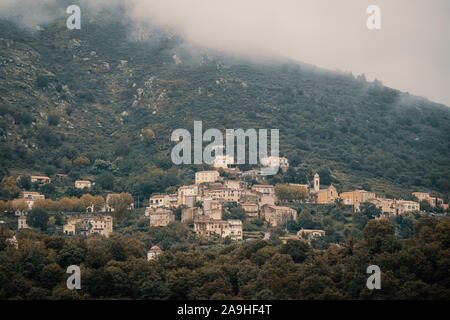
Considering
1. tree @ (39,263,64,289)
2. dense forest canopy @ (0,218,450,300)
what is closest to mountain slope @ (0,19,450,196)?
dense forest canopy @ (0,218,450,300)

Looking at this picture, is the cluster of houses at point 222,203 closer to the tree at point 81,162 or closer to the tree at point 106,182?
the tree at point 106,182

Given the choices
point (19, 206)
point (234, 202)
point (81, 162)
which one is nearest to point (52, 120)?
point (81, 162)

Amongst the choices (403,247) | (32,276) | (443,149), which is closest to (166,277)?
(32,276)

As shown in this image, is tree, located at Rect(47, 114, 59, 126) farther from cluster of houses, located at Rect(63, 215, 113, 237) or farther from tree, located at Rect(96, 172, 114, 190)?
cluster of houses, located at Rect(63, 215, 113, 237)

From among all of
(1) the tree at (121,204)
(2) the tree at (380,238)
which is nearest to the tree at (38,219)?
(1) the tree at (121,204)

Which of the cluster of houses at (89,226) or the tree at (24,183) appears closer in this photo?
the cluster of houses at (89,226)

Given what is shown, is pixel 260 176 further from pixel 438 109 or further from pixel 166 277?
pixel 438 109
